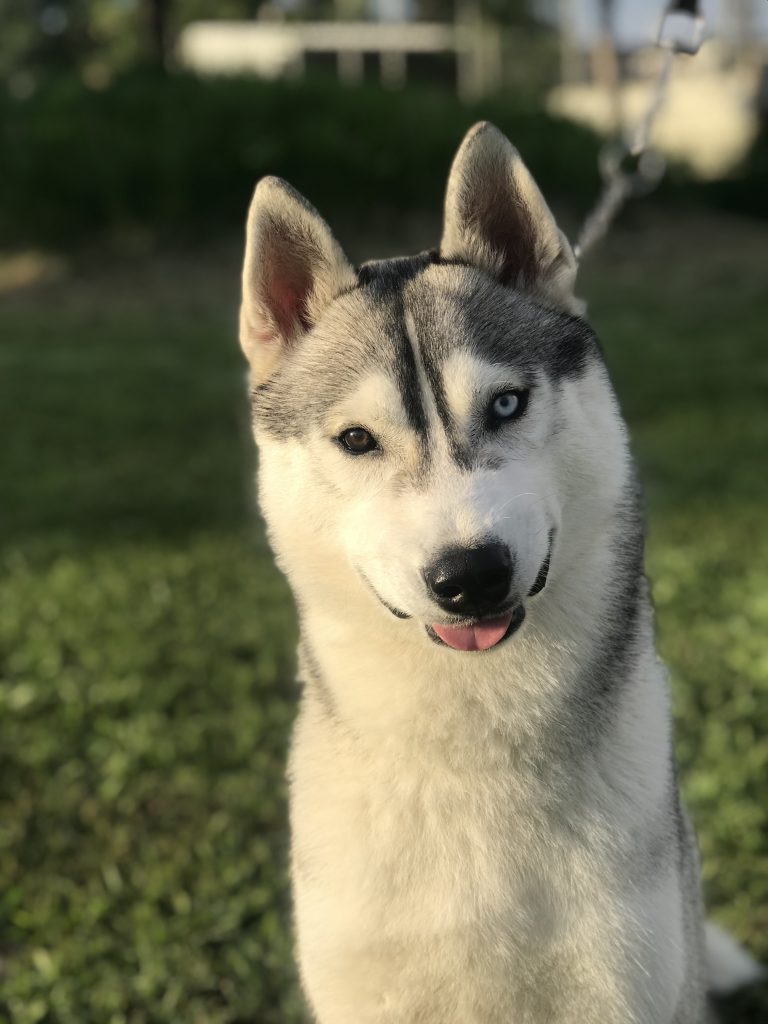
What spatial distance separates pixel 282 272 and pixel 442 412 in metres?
0.61

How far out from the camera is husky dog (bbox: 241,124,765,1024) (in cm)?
237

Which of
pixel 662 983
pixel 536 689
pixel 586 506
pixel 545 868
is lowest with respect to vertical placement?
pixel 662 983

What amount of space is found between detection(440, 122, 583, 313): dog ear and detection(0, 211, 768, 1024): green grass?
7.36 ft

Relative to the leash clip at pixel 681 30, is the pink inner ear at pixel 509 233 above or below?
below

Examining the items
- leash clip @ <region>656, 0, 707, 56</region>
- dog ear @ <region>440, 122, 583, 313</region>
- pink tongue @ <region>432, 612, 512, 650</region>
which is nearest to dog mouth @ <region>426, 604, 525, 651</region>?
pink tongue @ <region>432, 612, 512, 650</region>

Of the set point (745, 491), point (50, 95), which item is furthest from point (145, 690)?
point (50, 95)

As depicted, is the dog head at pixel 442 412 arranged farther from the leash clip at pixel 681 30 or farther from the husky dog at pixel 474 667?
the leash clip at pixel 681 30

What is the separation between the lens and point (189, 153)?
15.5 meters

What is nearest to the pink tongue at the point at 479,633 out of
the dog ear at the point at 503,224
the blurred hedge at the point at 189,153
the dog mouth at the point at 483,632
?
the dog mouth at the point at 483,632

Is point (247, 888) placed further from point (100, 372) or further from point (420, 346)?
point (100, 372)

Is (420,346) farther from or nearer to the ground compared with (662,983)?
farther from the ground

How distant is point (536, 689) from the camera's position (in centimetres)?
246

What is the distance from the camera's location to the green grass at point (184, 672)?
12.3 ft

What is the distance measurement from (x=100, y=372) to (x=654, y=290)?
7.46 metres
